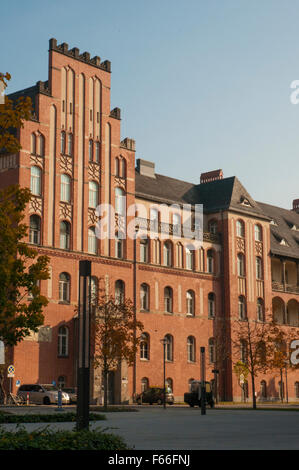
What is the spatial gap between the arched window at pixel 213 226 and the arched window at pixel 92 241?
51.6 ft

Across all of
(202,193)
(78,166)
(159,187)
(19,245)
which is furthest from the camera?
(202,193)

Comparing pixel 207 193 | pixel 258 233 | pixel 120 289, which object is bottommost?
pixel 120 289

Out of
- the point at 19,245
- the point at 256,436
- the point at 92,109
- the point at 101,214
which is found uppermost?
the point at 92,109

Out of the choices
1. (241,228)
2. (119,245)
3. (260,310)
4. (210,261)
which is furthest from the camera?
(260,310)

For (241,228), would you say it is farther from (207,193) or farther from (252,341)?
(252,341)

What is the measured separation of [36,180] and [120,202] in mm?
8182

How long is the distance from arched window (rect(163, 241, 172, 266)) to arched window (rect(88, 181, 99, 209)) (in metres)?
8.76

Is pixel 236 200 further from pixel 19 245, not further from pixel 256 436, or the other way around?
pixel 256 436

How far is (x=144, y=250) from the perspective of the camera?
57.5 metres

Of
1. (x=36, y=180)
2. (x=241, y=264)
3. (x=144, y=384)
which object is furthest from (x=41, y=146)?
(x=241, y=264)

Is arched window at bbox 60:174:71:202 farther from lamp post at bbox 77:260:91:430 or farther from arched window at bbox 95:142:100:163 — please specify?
Result: lamp post at bbox 77:260:91:430
